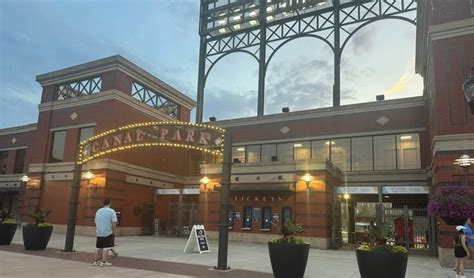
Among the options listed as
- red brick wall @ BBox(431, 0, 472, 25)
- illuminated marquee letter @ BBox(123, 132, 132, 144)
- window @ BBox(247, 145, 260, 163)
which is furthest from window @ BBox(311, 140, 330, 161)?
illuminated marquee letter @ BBox(123, 132, 132, 144)

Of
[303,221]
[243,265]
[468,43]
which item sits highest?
[468,43]

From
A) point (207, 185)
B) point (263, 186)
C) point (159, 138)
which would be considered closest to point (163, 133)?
point (159, 138)

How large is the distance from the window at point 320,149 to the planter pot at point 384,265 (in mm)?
18316

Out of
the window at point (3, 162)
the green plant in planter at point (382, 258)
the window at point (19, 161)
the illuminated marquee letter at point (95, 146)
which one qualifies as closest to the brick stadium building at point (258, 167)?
the window at point (19, 161)

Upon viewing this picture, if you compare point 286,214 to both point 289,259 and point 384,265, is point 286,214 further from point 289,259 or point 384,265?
point 384,265

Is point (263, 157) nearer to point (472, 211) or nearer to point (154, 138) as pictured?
point (154, 138)

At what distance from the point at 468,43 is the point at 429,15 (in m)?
2.04

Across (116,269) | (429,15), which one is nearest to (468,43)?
(429,15)

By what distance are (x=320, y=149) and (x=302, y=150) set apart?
1.27 m

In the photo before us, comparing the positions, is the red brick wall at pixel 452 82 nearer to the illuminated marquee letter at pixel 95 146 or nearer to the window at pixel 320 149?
the window at pixel 320 149

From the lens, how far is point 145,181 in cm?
2783

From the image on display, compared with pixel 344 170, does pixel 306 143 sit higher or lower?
higher

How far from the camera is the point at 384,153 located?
24.5 metres

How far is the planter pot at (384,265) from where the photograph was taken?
8117mm
